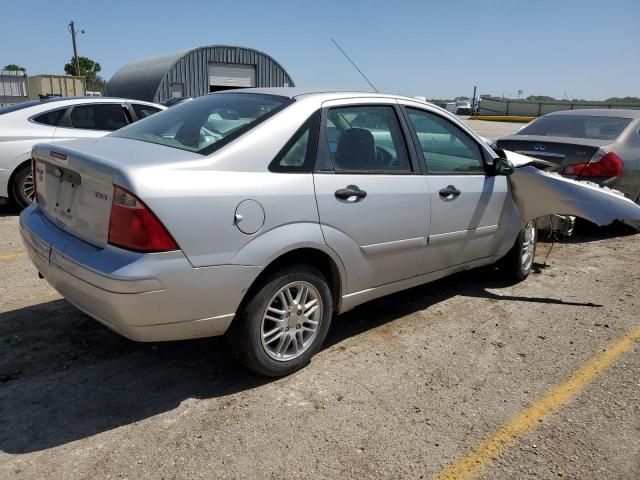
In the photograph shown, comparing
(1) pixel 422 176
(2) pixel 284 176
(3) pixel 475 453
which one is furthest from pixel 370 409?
(1) pixel 422 176

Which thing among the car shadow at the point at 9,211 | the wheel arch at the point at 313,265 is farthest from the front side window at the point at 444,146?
the car shadow at the point at 9,211

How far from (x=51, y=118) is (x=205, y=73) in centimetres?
2439

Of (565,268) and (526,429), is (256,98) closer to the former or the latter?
(526,429)

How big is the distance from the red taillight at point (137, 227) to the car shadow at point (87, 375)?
929mm

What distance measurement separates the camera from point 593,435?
2.99m

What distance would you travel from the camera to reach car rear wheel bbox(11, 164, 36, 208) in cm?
726

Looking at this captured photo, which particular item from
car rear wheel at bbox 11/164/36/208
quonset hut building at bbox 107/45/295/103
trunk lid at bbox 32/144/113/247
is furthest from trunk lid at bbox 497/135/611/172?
quonset hut building at bbox 107/45/295/103

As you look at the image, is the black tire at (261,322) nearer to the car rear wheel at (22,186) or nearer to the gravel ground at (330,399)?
the gravel ground at (330,399)

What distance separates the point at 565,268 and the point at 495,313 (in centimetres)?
182

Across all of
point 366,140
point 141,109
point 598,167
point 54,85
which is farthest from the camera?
point 54,85

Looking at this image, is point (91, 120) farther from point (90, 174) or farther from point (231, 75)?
point (231, 75)

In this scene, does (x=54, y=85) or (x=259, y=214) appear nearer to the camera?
(x=259, y=214)

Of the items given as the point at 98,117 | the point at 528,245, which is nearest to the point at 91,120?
the point at 98,117

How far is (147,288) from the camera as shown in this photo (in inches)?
106
